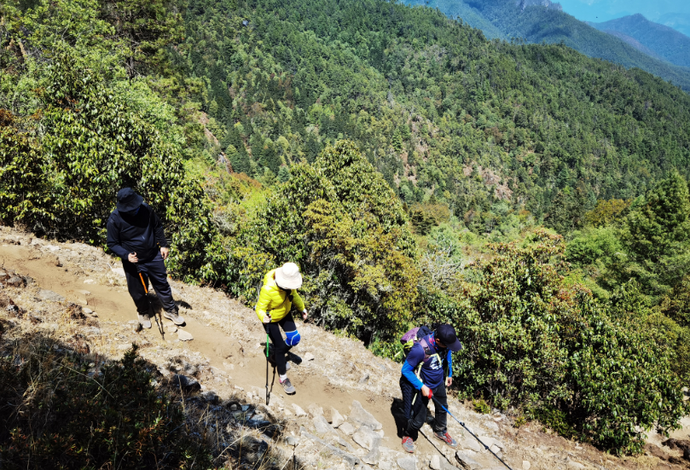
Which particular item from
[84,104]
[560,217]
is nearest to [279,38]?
[560,217]

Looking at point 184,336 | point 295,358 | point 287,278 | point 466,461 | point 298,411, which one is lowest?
point 295,358

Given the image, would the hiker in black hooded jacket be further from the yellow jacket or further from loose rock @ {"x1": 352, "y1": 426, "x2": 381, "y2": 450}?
loose rock @ {"x1": 352, "y1": 426, "x2": 381, "y2": 450}

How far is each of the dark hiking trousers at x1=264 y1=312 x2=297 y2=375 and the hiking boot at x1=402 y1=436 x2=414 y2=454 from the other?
202cm

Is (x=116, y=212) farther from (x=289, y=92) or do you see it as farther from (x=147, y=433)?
(x=289, y=92)

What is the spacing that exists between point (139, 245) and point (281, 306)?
2.23 m

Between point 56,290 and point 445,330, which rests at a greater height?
point 445,330

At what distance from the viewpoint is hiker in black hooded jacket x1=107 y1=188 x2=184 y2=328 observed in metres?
5.09

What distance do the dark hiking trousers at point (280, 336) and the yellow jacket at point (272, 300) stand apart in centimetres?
14

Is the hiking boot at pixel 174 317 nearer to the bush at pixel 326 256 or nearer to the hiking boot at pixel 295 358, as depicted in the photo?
the hiking boot at pixel 295 358

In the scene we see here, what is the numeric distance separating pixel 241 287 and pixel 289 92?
167942 mm

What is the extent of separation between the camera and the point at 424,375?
5.21 metres

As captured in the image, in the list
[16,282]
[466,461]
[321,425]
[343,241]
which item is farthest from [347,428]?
[343,241]

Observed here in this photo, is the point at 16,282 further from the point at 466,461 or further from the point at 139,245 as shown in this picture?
the point at 466,461

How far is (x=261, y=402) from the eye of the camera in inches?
199
